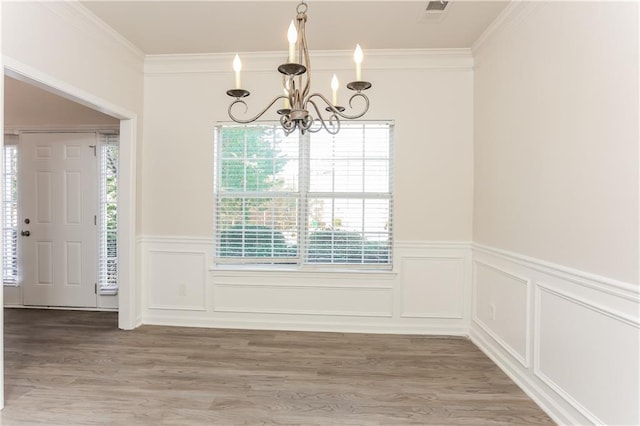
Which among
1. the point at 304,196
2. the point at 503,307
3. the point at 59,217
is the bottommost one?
the point at 503,307

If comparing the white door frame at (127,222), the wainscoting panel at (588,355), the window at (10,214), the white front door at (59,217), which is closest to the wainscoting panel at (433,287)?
the wainscoting panel at (588,355)

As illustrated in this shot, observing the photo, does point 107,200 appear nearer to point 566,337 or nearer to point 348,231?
point 348,231

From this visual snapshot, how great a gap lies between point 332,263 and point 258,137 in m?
1.45

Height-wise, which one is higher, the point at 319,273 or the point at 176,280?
the point at 319,273

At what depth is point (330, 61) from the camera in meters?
3.40

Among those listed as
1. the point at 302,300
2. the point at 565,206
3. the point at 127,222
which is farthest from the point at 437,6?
the point at 127,222

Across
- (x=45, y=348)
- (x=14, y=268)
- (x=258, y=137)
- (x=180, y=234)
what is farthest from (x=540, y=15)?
(x=14, y=268)

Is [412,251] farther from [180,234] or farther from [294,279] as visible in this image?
[180,234]

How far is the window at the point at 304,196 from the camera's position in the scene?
349 centimetres

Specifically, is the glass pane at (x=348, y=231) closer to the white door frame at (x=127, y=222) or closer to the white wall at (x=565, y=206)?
the white wall at (x=565, y=206)

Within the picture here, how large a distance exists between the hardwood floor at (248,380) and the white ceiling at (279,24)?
268 centimetres

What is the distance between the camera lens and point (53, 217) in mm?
4129

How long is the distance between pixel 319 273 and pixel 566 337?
2041mm

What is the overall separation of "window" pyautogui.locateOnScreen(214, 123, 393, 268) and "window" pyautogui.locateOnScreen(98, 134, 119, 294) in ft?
4.72
